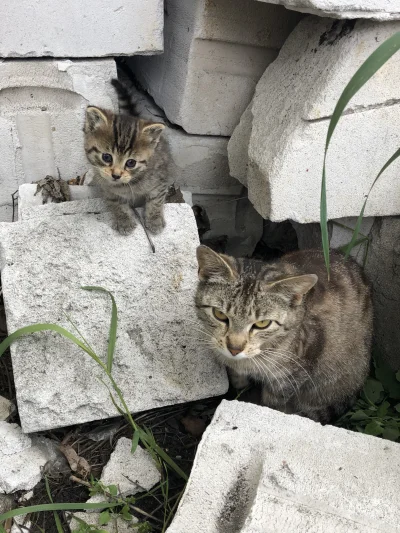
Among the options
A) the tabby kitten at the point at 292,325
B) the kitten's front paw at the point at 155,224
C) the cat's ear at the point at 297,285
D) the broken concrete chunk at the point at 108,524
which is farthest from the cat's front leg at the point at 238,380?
the broken concrete chunk at the point at 108,524

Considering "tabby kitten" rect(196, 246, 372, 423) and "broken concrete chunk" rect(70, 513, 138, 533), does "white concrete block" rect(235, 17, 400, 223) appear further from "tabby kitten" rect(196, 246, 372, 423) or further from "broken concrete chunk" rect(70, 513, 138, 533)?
"broken concrete chunk" rect(70, 513, 138, 533)

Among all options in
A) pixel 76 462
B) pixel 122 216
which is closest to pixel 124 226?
pixel 122 216

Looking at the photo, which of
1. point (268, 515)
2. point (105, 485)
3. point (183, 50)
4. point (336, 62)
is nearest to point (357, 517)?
point (268, 515)

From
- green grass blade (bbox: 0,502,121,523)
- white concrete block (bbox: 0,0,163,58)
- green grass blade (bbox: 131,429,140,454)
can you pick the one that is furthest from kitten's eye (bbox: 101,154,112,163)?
green grass blade (bbox: 0,502,121,523)

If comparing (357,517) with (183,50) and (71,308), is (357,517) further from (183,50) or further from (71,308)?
(183,50)

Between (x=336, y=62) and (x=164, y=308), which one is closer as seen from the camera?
(x=336, y=62)

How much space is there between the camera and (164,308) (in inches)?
126

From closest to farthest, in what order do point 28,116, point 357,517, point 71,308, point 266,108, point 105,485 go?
1. point 357,517
2. point 105,485
3. point 71,308
4. point 266,108
5. point 28,116

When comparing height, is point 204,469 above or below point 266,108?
below

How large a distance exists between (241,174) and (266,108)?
1.59 feet

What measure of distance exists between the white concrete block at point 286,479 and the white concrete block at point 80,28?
2139 mm

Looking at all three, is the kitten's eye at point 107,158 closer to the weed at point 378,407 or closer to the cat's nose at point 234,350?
the cat's nose at point 234,350

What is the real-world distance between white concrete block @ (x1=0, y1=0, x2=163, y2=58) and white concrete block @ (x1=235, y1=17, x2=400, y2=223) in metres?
0.79

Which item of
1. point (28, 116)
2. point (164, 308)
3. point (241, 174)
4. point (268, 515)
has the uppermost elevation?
point (28, 116)
